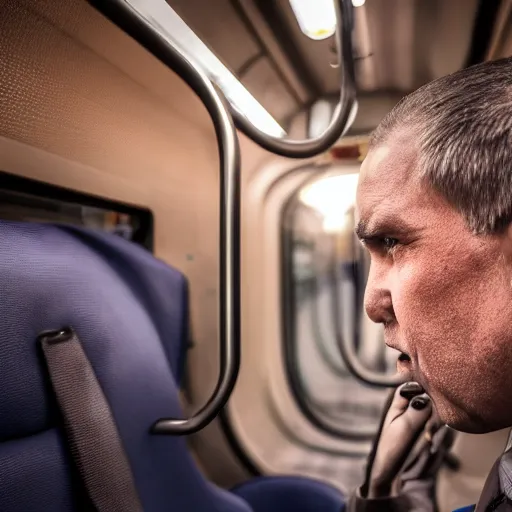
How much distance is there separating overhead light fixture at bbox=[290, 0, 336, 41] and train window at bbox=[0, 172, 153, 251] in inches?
19.9

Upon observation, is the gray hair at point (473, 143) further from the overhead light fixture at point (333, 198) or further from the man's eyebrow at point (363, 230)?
the overhead light fixture at point (333, 198)

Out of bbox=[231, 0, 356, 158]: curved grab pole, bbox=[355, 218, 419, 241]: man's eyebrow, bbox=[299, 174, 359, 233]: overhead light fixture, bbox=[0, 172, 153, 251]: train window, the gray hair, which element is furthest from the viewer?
bbox=[299, 174, 359, 233]: overhead light fixture

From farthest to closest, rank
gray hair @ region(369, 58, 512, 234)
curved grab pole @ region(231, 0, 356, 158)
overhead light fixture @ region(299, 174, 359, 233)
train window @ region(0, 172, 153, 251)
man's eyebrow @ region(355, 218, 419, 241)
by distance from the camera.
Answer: overhead light fixture @ region(299, 174, 359, 233), curved grab pole @ region(231, 0, 356, 158), train window @ region(0, 172, 153, 251), man's eyebrow @ region(355, 218, 419, 241), gray hair @ region(369, 58, 512, 234)

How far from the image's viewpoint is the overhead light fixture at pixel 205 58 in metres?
0.83

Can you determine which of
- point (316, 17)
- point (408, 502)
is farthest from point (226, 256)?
point (408, 502)

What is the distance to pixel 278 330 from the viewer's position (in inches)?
51.4

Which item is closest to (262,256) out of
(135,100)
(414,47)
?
(135,100)

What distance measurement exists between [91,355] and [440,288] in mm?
520

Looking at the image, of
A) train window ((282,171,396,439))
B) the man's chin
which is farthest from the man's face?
train window ((282,171,396,439))

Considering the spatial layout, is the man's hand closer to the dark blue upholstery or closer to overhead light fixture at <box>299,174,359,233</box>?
the dark blue upholstery

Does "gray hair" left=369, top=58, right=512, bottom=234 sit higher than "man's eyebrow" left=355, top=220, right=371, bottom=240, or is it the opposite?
"gray hair" left=369, top=58, right=512, bottom=234

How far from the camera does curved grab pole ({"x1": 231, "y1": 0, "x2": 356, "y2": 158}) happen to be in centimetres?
94

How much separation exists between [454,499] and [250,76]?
0.94 m

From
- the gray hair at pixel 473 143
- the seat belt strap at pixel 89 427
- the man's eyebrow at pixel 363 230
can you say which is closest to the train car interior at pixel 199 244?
the seat belt strap at pixel 89 427
